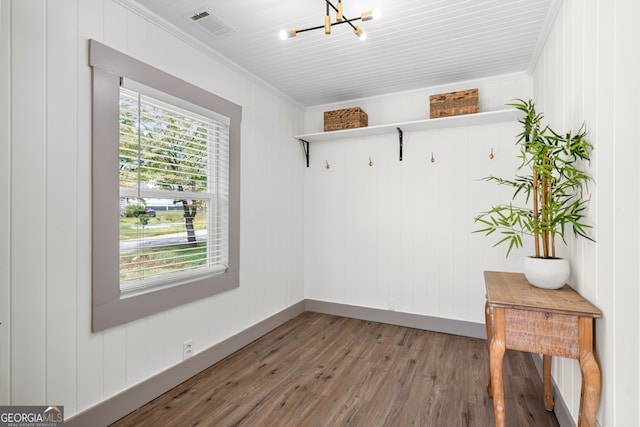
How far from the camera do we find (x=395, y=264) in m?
3.64

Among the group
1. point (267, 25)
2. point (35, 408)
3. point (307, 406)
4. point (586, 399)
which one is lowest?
point (307, 406)

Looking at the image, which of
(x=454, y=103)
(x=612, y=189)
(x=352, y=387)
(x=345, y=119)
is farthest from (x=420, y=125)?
(x=352, y=387)

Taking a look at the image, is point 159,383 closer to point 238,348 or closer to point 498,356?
point 238,348

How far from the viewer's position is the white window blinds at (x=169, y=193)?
6.81ft

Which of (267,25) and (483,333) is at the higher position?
(267,25)

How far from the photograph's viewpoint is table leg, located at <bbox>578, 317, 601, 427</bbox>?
137 cm

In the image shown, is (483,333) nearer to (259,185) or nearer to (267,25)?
(259,185)

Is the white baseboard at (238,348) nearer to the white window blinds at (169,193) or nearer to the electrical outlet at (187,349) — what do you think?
the electrical outlet at (187,349)

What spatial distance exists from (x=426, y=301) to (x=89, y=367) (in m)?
2.93

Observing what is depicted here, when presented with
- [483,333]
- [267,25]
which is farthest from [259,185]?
[483,333]

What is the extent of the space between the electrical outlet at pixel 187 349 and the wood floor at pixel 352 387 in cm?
18

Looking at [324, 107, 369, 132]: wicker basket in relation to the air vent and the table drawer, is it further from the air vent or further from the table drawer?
the table drawer

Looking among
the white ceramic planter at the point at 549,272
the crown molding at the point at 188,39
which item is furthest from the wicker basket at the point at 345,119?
the white ceramic planter at the point at 549,272

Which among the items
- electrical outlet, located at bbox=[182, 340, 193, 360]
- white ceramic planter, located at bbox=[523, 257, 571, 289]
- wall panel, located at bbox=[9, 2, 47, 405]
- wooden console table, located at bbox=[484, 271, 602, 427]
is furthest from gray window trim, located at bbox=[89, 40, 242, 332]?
white ceramic planter, located at bbox=[523, 257, 571, 289]
